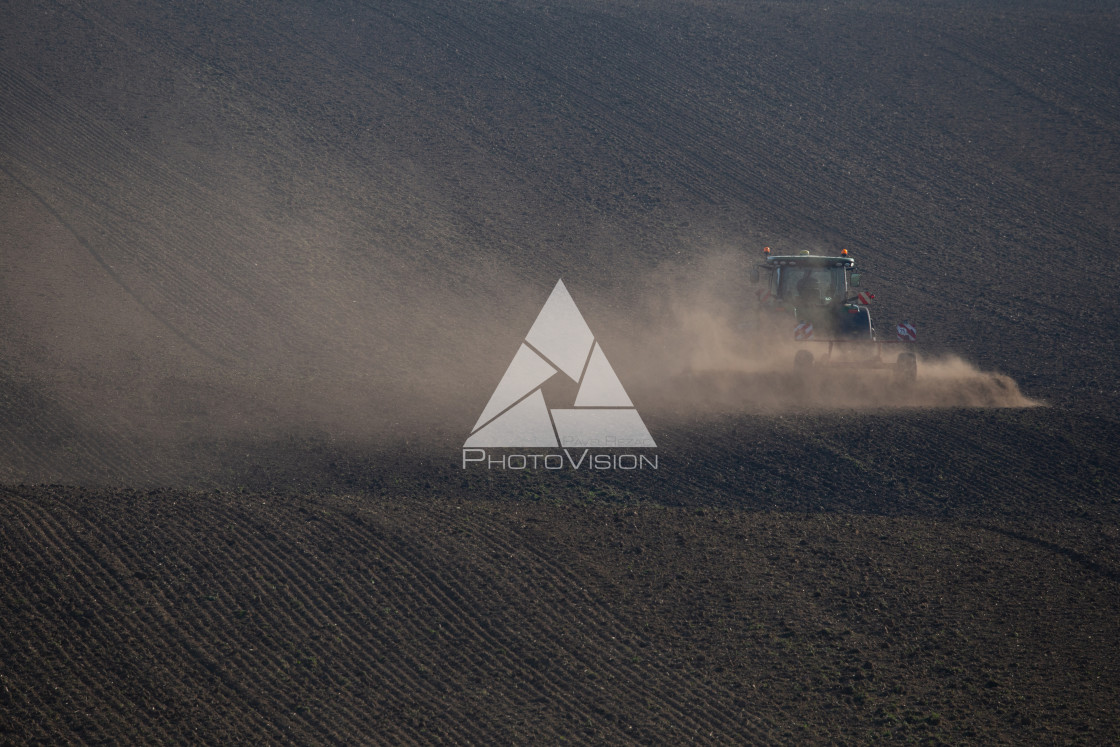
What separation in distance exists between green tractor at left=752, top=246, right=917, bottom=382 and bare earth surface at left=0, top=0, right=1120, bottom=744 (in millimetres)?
809

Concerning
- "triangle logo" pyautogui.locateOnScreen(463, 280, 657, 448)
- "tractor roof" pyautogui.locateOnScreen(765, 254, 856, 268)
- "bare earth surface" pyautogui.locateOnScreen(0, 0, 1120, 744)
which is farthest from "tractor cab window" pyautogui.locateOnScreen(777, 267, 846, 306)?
"triangle logo" pyautogui.locateOnScreen(463, 280, 657, 448)

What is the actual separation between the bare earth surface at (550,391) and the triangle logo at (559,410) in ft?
1.66

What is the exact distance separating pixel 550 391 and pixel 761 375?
405cm

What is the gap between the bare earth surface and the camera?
841 cm

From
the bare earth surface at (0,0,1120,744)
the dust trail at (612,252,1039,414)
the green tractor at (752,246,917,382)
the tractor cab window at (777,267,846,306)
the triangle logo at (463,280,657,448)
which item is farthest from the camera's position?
the tractor cab window at (777,267,846,306)

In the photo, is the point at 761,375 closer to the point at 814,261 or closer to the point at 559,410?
the point at 814,261

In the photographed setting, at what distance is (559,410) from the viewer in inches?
595

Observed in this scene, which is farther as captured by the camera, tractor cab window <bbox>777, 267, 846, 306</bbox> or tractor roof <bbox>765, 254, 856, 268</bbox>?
tractor cab window <bbox>777, 267, 846, 306</bbox>

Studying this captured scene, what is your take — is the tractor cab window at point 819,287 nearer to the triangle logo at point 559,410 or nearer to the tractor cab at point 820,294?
the tractor cab at point 820,294

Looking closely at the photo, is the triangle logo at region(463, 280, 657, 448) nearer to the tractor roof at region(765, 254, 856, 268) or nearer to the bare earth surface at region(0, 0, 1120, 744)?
the bare earth surface at region(0, 0, 1120, 744)

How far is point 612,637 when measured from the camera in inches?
355

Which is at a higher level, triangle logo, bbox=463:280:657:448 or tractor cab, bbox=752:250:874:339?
tractor cab, bbox=752:250:874:339

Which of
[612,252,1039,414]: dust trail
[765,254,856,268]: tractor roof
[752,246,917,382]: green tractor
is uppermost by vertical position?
[765,254,856,268]: tractor roof

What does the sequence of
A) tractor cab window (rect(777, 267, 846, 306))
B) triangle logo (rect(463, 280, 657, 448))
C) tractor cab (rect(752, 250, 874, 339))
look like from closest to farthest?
1. triangle logo (rect(463, 280, 657, 448))
2. tractor cab (rect(752, 250, 874, 339))
3. tractor cab window (rect(777, 267, 846, 306))
